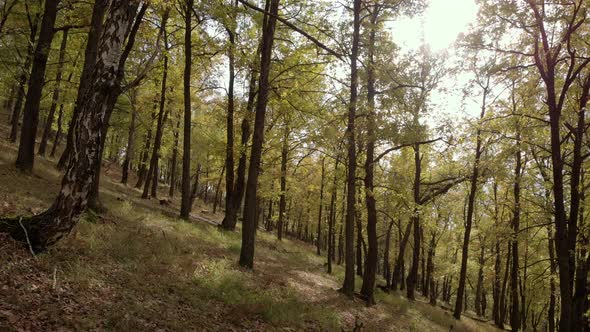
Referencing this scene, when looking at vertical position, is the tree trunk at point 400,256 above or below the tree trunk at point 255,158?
below

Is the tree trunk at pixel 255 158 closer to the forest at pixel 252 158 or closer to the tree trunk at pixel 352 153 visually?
the forest at pixel 252 158

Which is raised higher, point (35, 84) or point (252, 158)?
point (35, 84)

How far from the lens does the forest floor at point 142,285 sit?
16.7 feet

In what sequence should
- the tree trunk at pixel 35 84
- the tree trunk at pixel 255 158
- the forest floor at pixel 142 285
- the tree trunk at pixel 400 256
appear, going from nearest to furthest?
the forest floor at pixel 142 285, the tree trunk at pixel 255 158, the tree trunk at pixel 35 84, the tree trunk at pixel 400 256

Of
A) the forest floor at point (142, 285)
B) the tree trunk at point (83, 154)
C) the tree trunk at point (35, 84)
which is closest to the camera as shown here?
the forest floor at point (142, 285)

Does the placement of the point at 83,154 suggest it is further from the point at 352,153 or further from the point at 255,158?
the point at 352,153

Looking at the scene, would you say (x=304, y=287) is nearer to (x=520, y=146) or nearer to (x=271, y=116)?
(x=520, y=146)

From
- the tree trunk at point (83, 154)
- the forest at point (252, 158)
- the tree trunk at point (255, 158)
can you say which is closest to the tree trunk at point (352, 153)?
the forest at point (252, 158)

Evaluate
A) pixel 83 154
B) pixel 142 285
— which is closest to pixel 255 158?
pixel 142 285

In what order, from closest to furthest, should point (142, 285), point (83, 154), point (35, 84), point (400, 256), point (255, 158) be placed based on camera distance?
1. point (83, 154)
2. point (142, 285)
3. point (255, 158)
4. point (35, 84)
5. point (400, 256)

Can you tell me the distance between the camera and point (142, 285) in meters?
6.80

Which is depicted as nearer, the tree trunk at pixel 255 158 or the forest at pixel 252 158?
the forest at pixel 252 158

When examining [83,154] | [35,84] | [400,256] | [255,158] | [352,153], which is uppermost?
[35,84]

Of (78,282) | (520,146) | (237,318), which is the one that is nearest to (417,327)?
(520,146)
